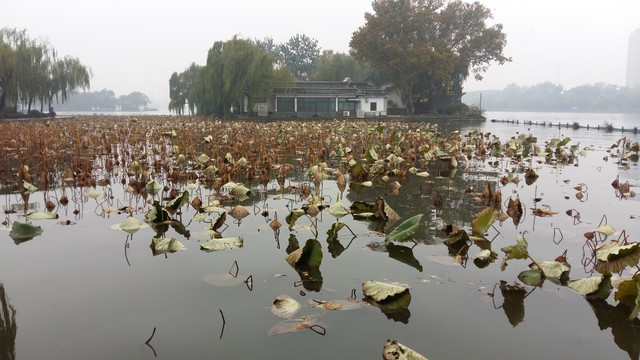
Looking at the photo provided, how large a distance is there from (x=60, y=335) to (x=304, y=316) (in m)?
1.23

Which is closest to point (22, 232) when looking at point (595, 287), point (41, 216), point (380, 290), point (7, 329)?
point (41, 216)

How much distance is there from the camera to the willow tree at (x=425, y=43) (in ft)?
113

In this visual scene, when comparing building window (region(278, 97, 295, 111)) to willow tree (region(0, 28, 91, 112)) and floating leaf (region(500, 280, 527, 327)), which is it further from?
floating leaf (region(500, 280, 527, 327))

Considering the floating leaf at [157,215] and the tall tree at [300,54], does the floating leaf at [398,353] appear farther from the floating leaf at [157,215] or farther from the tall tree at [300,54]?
the tall tree at [300,54]

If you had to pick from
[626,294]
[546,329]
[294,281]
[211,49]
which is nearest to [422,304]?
[546,329]

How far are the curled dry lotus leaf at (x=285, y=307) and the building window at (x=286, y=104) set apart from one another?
33.2 m

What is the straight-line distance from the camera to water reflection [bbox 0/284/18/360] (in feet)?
6.71

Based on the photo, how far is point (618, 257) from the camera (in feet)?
8.77

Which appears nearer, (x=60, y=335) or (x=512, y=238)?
(x=60, y=335)

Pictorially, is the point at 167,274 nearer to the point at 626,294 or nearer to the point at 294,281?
the point at 294,281

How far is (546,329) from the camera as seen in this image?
2.29 meters

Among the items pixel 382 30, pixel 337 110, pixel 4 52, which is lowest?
pixel 337 110

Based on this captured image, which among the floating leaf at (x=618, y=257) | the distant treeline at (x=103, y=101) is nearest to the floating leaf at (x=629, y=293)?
the floating leaf at (x=618, y=257)

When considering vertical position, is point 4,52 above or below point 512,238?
above
